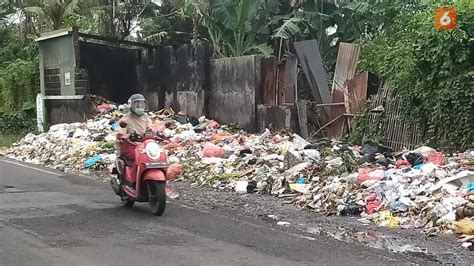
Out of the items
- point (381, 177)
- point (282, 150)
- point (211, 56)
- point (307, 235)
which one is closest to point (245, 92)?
point (211, 56)

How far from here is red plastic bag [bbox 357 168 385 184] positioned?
358 inches

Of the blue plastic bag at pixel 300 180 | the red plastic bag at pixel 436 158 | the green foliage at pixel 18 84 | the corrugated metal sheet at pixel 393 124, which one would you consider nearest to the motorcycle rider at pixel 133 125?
the blue plastic bag at pixel 300 180

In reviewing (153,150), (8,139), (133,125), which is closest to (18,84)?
(8,139)

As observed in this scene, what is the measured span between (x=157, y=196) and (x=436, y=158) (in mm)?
4744

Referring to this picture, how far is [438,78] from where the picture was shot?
1123 centimetres

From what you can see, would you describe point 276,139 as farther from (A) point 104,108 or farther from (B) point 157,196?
(A) point 104,108

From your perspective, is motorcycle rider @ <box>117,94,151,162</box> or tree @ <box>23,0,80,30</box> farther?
tree @ <box>23,0,80,30</box>

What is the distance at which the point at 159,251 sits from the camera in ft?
20.9

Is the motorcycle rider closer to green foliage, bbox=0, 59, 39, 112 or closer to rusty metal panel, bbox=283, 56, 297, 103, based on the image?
rusty metal panel, bbox=283, 56, 297, 103

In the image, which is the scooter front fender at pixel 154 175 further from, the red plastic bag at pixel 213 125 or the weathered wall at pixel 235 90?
the red plastic bag at pixel 213 125

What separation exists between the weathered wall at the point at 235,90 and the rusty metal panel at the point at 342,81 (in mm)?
2528

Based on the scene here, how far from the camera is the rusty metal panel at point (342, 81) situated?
1400 cm

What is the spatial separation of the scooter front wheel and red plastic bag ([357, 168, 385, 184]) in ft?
9.90

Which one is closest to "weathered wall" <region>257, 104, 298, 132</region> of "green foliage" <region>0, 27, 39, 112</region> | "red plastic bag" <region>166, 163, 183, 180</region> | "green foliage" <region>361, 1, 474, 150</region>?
"green foliage" <region>361, 1, 474, 150</region>
